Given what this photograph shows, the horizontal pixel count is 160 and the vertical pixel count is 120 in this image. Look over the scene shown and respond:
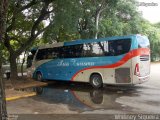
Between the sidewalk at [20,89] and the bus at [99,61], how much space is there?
5.50ft

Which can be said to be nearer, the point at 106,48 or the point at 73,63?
the point at 106,48

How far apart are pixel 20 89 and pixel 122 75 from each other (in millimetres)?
5644

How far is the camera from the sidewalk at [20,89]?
1267cm

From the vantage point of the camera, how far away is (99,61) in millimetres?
15734

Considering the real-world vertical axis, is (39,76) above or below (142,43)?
below

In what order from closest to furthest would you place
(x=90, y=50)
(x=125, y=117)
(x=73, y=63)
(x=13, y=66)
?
(x=125, y=117), (x=90, y=50), (x=73, y=63), (x=13, y=66)

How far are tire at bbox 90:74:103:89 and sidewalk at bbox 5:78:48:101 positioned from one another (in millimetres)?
3411

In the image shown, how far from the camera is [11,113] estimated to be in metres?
9.13

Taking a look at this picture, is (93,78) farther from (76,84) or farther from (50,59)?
(50,59)

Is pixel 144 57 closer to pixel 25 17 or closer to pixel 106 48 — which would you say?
pixel 106 48

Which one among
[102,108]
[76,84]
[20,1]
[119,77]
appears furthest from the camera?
[76,84]

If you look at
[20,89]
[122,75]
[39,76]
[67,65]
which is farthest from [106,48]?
[39,76]

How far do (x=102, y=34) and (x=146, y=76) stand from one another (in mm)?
13301

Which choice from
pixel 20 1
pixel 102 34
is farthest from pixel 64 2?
pixel 102 34
